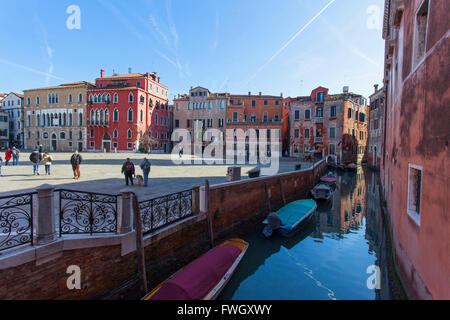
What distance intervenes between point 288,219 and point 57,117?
45.4 meters

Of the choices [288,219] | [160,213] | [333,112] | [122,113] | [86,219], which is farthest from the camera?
[122,113]

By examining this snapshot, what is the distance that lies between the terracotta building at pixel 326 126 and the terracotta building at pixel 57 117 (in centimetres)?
3523

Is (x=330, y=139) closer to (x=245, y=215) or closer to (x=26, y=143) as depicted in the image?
(x=245, y=215)

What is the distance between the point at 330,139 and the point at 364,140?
10.9 m

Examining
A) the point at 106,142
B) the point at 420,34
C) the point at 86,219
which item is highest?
the point at 420,34

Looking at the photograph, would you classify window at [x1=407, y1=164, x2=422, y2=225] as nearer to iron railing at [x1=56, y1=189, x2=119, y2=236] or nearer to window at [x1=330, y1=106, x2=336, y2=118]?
iron railing at [x1=56, y1=189, x2=119, y2=236]

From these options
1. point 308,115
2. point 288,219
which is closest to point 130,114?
point 308,115

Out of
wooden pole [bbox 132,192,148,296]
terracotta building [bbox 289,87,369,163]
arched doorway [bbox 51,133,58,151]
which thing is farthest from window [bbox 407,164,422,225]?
Answer: arched doorway [bbox 51,133,58,151]

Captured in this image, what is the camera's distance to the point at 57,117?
41344mm

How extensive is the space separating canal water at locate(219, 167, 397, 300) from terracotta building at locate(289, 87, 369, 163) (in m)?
22.6

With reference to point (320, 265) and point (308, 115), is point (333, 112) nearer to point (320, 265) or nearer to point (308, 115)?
point (308, 115)

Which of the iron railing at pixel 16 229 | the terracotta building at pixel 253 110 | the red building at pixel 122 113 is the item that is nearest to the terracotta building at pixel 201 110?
the terracotta building at pixel 253 110
